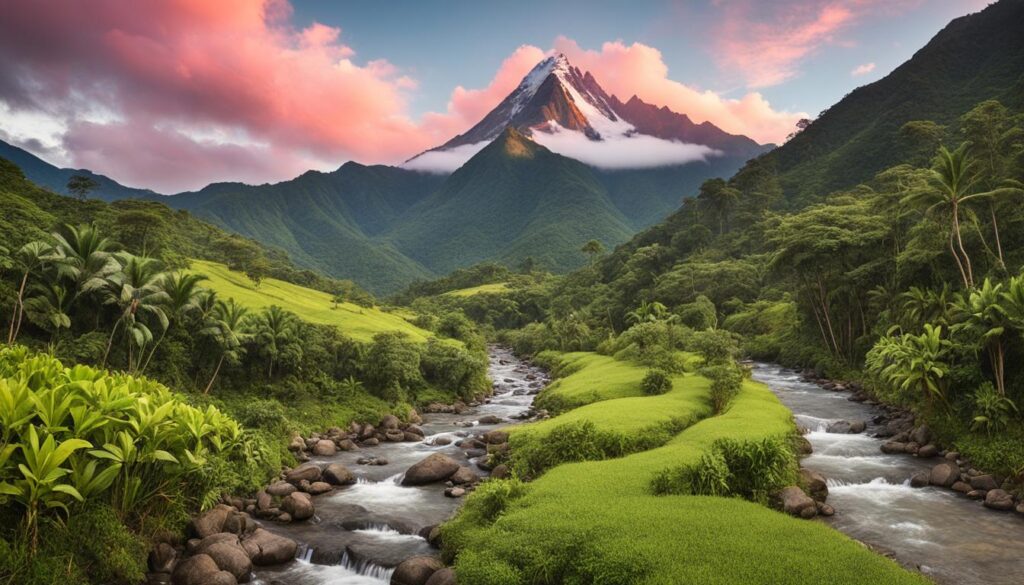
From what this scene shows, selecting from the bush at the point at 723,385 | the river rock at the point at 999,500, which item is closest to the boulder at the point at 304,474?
the bush at the point at 723,385

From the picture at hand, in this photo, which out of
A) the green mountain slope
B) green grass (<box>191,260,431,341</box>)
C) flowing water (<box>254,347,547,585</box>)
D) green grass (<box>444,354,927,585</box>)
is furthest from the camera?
the green mountain slope

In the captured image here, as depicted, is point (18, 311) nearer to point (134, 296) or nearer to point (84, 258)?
point (84, 258)

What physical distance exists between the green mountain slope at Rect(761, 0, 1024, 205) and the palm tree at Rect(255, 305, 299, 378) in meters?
122

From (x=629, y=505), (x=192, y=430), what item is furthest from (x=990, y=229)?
(x=192, y=430)

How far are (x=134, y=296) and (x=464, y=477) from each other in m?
20.8

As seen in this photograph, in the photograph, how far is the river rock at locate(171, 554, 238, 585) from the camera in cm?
1661

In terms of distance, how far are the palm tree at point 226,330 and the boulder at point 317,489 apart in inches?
555

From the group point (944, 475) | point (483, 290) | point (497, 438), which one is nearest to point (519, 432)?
point (497, 438)

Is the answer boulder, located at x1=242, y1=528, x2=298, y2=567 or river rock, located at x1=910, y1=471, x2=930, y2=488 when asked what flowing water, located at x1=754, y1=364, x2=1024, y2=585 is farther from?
boulder, located at x1=242, y1=528, x2=298, y2=567

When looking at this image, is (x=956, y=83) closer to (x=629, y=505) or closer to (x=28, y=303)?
(x=629, y=505)

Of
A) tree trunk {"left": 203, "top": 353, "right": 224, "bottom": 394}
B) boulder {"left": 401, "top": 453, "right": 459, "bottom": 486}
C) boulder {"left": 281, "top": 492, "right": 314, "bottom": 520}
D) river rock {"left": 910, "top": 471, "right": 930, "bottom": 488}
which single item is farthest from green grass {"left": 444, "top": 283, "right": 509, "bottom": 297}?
river rock {"left": 910, "top": 471, "right": 930, "bottom": 488}

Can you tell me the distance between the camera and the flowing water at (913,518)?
16422 millimetres

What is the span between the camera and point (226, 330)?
35.5m

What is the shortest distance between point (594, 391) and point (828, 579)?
1143 inches
